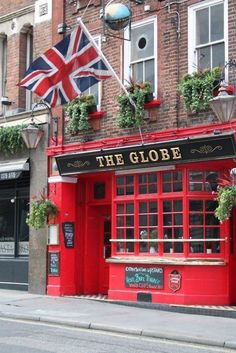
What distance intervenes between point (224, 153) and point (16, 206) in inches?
296

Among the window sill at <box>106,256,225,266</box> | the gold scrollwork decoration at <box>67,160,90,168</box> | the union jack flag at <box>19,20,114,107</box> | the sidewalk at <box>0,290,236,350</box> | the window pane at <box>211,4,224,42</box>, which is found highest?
the window pane at <box>211,4,224,42</box>

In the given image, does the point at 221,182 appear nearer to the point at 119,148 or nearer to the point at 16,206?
the point at 119,148

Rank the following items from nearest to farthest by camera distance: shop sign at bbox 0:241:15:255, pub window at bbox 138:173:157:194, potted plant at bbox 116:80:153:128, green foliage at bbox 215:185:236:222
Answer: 1. green foliage at bbox 215:185:236:222
2. potted plant at bbox 116:80:153:128
3. pub window at bbox 138:173:157:194
4. shop sign at bbox 0:241:15:255

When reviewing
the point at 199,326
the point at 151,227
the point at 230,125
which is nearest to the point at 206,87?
the point at 230,125

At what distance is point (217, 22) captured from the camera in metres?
13.9

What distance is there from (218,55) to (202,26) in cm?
87

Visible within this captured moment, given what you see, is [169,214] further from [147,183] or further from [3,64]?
[3,64]

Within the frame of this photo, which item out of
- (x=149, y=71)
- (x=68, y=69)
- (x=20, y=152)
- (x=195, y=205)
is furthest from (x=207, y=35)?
(x=20, y=152)

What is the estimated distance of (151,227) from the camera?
14844 mm

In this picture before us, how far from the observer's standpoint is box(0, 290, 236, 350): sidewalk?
10.9 meters

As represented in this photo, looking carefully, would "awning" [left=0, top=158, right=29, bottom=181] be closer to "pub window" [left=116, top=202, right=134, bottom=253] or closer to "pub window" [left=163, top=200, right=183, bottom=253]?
"pub window" [left=116, top=202, right=134, bottom=253]

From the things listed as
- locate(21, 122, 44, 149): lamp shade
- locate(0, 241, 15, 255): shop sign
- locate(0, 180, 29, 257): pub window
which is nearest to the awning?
locate(0, 180, 29, 257): pub window

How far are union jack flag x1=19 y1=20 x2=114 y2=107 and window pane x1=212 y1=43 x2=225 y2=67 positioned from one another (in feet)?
7.47

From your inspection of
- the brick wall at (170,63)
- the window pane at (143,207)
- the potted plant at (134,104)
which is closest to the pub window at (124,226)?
the window pane at (143,207)
